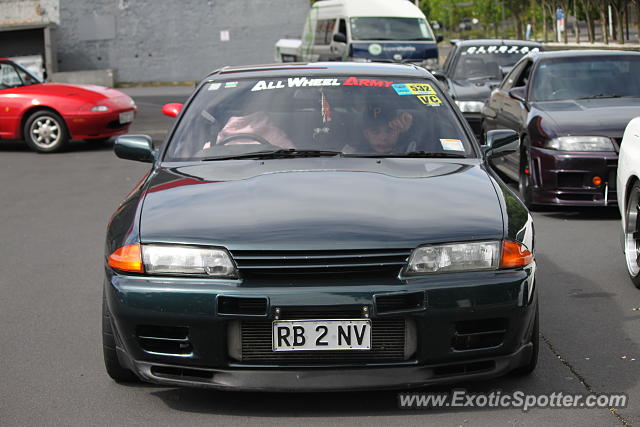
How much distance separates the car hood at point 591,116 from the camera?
9.55 m

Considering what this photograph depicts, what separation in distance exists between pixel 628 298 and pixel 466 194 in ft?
7.52

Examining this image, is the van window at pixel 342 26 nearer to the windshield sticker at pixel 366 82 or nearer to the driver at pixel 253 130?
the windshield sticker at pixel 366 82

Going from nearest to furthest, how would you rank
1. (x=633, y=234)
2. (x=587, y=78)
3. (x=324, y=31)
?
1. (x=633, y=234)
2. (x=587, y=78)
3. (x=324, y=31)

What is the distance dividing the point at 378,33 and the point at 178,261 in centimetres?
2054

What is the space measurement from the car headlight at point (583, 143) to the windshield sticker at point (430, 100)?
4.04m

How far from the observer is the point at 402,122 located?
5551mm

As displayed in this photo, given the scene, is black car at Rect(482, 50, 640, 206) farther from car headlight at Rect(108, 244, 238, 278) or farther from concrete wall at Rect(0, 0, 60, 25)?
concrete wall at Rect(0, 0, 60, 25)

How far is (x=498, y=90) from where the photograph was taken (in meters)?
12.5

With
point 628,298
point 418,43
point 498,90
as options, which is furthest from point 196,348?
point 418,43

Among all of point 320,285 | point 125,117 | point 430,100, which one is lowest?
point 125,117

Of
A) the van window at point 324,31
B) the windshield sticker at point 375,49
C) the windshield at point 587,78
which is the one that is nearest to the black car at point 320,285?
the windshield at point 587,78

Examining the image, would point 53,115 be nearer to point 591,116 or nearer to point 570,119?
point 570,119

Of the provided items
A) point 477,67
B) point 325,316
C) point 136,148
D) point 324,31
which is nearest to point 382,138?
point 136,148

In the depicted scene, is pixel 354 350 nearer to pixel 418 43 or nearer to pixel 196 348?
pixel 196 348
